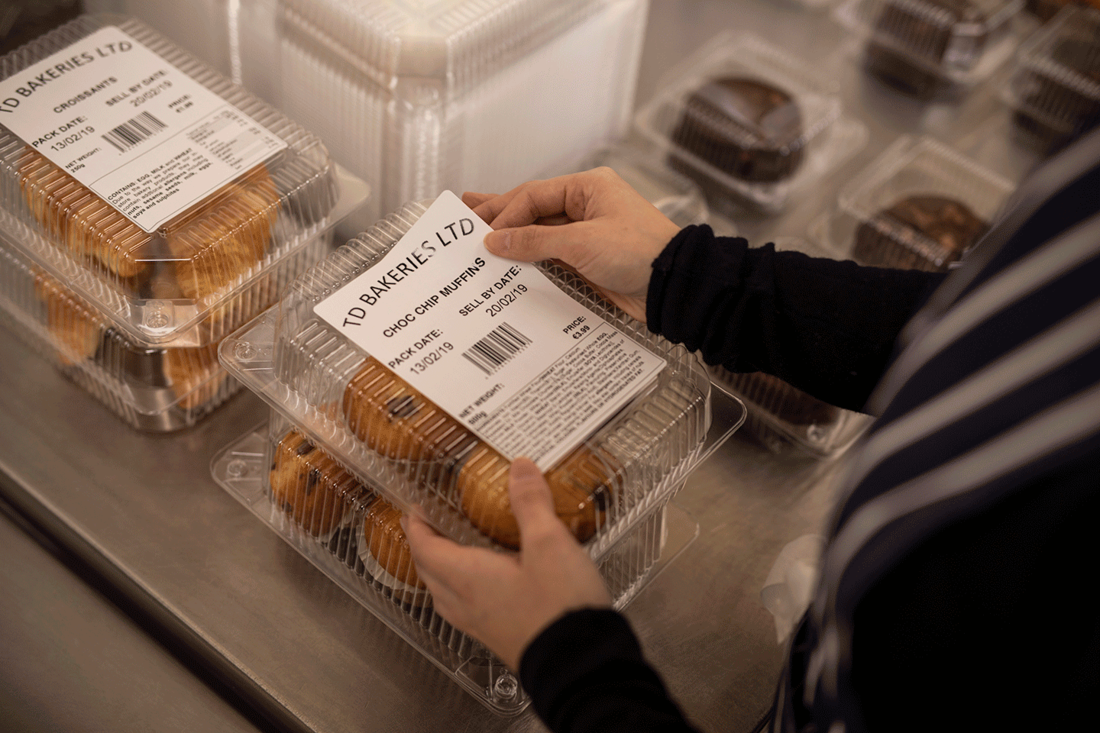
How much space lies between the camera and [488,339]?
34.5 inches

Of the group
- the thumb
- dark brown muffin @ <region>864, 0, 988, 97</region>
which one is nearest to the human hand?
the thumb

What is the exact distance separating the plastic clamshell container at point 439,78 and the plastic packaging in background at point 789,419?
0.40 m

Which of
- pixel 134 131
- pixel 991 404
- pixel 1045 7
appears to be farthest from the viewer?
pixel 1045 7

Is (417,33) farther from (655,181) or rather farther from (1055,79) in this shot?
(1055,79)

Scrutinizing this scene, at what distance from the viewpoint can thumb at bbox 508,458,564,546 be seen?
74cm

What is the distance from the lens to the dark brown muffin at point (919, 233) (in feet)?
4.42

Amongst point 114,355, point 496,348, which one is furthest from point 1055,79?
point 114,355

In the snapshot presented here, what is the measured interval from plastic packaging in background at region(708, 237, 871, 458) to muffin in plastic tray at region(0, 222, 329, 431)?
1.93 feet

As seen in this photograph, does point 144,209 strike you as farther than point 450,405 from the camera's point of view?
Yes

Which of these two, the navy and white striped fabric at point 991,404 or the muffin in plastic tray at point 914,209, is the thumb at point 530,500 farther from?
the muffin in plastic tray at point 914,209

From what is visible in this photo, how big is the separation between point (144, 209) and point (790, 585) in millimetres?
820

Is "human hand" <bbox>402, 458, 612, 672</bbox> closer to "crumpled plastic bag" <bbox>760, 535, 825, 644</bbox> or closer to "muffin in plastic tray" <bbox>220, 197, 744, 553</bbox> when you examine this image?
"muffin in plastic tray" <bbox>220, 197, 744, 553</bbox>

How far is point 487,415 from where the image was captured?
0.83 metres

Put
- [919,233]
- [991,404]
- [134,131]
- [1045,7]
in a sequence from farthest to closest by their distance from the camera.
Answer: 1. [1045,7]
2. [919,233]
3. [134,131]
4. [991,404]
